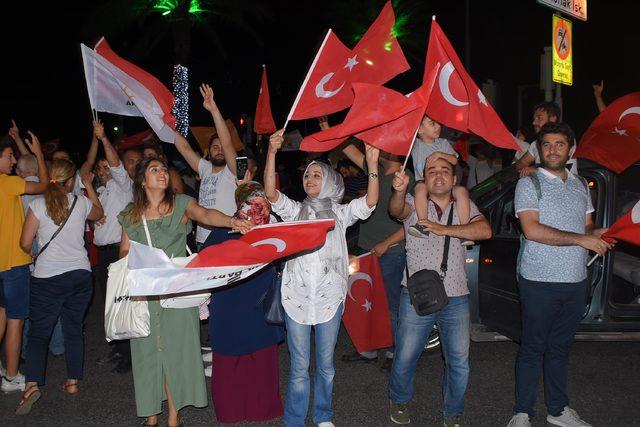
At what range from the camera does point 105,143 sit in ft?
19.5

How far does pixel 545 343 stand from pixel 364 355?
7.03 feet

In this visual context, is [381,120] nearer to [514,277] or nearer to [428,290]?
[428,290]

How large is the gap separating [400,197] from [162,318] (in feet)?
6.48

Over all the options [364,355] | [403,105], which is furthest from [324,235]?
[364,355]

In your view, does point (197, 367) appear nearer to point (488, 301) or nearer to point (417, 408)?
point (417, 408)

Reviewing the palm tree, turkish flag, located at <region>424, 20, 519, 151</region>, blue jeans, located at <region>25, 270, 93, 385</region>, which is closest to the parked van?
turkish flag, located at <region>424, 20, 519, 151</region>

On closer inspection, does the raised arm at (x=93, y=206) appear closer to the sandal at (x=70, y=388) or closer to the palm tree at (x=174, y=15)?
the sandal at (x=70, y=388)

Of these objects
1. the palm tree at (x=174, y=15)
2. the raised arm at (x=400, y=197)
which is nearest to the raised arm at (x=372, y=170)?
the raised arm at (x=400, y=197)

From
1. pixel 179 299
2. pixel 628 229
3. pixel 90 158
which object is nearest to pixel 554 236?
pixel 628 229

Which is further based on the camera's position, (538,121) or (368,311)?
(538,121)

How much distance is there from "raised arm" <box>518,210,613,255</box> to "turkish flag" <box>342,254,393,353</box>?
1.86 metres

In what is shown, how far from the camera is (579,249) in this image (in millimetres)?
4719

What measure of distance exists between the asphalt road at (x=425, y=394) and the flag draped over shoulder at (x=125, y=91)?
2.41m

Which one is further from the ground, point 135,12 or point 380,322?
point 135,12
